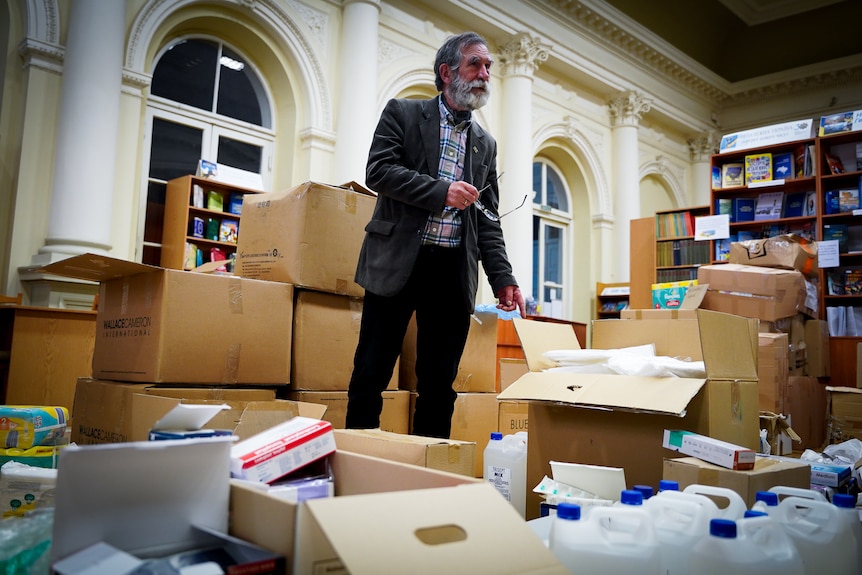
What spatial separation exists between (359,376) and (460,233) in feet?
1.61

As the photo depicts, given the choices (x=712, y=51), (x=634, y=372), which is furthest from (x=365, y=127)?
(x=712, y=51)

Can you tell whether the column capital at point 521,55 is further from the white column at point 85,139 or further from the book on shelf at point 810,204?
the white column at point 85,139

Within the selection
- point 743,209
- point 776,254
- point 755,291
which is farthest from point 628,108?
point 755,291

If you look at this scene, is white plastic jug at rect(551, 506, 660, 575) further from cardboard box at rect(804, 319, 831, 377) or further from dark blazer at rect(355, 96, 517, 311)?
cardboard box at rect(804, 319, 831, 377)

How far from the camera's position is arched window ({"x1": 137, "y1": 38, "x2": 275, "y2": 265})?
482cm

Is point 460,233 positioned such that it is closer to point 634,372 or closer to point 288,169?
point 634,372

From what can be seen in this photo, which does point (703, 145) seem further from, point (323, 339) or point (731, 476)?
point (731, 476)

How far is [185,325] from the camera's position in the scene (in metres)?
1.91

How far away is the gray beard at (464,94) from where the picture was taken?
1.91m

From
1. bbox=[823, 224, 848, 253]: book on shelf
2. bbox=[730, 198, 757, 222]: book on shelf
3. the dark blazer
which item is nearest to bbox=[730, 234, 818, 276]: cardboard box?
bbox=[823, 224, 848, 253]: book on shelf

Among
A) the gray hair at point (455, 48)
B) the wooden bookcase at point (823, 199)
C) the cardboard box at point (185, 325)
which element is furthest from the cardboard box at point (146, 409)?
the wooden bookcase at point (823, 199)

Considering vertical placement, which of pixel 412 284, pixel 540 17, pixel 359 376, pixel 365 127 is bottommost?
pixel 359 376

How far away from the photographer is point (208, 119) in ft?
16.6

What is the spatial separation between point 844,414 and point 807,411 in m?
0.42
